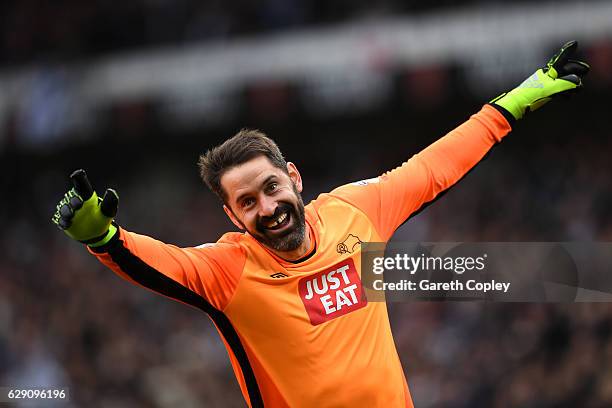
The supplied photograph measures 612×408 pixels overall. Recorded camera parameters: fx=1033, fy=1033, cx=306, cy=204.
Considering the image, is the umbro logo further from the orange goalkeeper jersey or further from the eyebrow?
the eyebrow

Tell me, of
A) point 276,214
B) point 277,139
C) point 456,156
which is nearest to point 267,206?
point 276,214

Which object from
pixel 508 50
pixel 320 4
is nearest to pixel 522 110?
pixel 508 50

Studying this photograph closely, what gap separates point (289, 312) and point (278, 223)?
1.13 ft

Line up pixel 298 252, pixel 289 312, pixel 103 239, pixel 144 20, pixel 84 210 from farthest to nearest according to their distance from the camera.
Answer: pixel 144 20 → pixel 298 252 → pixel 289 312 → pixel 103 239 → pixel 84 210

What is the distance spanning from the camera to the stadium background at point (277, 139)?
10758 mm

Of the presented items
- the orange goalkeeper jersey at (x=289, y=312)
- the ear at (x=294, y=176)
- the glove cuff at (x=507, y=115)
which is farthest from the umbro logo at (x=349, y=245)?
the glove cuff at (x=507, y=115)

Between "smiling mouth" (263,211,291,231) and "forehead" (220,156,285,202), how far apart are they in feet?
Answer: 0.47

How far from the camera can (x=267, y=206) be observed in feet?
13.0

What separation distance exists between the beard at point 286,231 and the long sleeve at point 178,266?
0.39 ft

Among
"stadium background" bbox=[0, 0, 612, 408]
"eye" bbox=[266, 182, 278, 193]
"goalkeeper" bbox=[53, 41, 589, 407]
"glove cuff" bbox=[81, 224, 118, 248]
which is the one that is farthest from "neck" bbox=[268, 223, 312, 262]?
"stadium background" bbox=[0, 0, 612, 408]

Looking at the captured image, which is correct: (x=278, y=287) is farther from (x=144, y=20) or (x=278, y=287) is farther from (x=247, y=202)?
(x=144, y=20)

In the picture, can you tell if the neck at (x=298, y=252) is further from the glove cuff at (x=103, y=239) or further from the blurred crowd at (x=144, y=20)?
the blurred crowd at (x=144, y=20)

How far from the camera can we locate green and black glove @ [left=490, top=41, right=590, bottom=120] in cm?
439

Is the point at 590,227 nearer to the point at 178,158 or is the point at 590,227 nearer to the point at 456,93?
the point at 456,93
